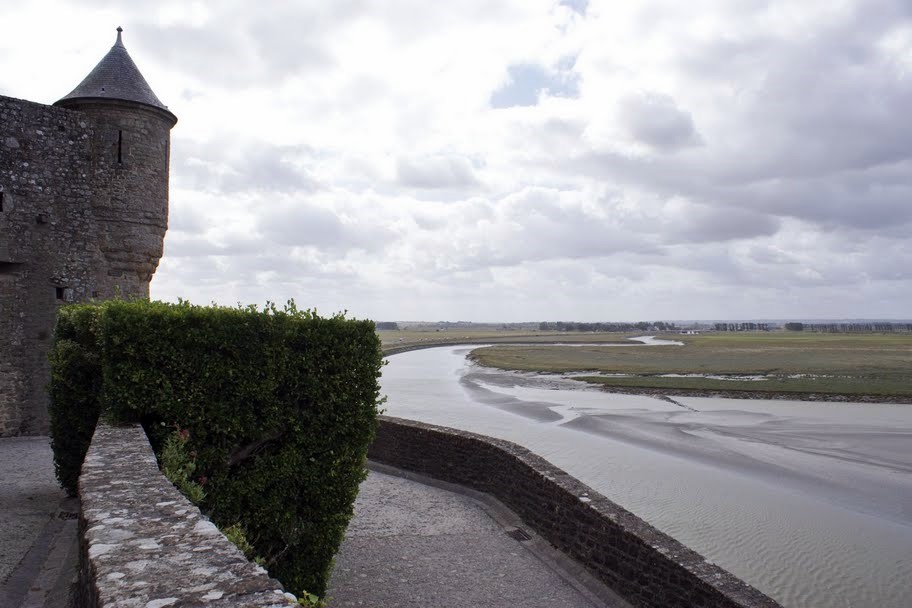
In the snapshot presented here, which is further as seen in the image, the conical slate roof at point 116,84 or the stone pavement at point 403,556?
the conical slate roof at point 116,84

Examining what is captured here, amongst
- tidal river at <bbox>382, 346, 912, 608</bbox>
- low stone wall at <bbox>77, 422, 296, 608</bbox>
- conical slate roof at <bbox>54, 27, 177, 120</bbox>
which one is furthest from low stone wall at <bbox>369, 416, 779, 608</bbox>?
conical slate roof at <bbox>54, 27, 177, 120</bbox>

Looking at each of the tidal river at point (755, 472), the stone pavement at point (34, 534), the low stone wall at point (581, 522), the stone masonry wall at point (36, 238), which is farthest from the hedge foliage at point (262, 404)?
the stone masonry wall at point (36, 238)

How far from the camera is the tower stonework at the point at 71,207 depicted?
50.4ft

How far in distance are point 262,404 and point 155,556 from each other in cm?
511

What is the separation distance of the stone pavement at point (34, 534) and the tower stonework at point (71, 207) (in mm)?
3075

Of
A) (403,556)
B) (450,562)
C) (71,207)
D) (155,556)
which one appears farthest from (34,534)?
(71,207)

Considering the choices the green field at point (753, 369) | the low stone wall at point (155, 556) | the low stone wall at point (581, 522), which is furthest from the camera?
the green field at point (753, 369)

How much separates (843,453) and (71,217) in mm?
24868

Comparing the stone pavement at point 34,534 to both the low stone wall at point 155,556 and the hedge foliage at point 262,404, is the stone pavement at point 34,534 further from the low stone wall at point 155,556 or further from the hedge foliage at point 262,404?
the low stone wall at point 155,556

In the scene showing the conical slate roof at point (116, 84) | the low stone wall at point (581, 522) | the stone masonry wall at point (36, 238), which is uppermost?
the conical slate roof at point (116, 84)

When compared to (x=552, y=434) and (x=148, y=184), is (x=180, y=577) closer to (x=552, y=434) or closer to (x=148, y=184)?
(x=148, y=184)

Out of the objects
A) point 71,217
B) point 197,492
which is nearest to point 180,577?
point 197,492

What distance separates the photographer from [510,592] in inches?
365

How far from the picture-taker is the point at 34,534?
9.01 metres
